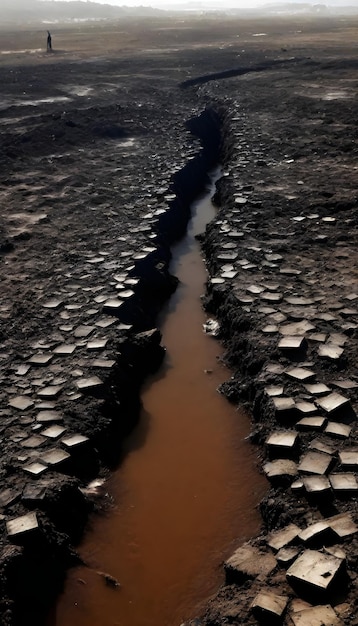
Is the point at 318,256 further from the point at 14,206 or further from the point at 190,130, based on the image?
the point at 190,130

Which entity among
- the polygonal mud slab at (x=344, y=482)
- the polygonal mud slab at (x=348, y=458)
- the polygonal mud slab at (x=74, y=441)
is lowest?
the polygonal mud slab at (x=74, y=441)

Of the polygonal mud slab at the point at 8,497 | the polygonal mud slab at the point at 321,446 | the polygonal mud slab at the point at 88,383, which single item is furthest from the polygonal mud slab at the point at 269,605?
the polygonal mud slab at the point at 88,383

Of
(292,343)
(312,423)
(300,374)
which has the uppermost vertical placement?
(292,343)

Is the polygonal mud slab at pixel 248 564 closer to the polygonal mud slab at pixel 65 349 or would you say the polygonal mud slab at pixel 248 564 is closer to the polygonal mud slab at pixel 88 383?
the polygonal mud slab at pixel 88 383

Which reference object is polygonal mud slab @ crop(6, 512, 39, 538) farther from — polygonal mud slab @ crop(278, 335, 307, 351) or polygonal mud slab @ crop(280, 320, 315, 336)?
polygonal mud slab @ crop(280, 320, 315, 336)

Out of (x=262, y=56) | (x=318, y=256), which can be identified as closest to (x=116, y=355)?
(x=318, y=256)

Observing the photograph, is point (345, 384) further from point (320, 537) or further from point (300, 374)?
point (320, 537)

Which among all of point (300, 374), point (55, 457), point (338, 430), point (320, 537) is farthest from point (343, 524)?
point (55, 457)

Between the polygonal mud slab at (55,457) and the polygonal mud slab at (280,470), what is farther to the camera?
the polygonal mud slab at (55,457)
